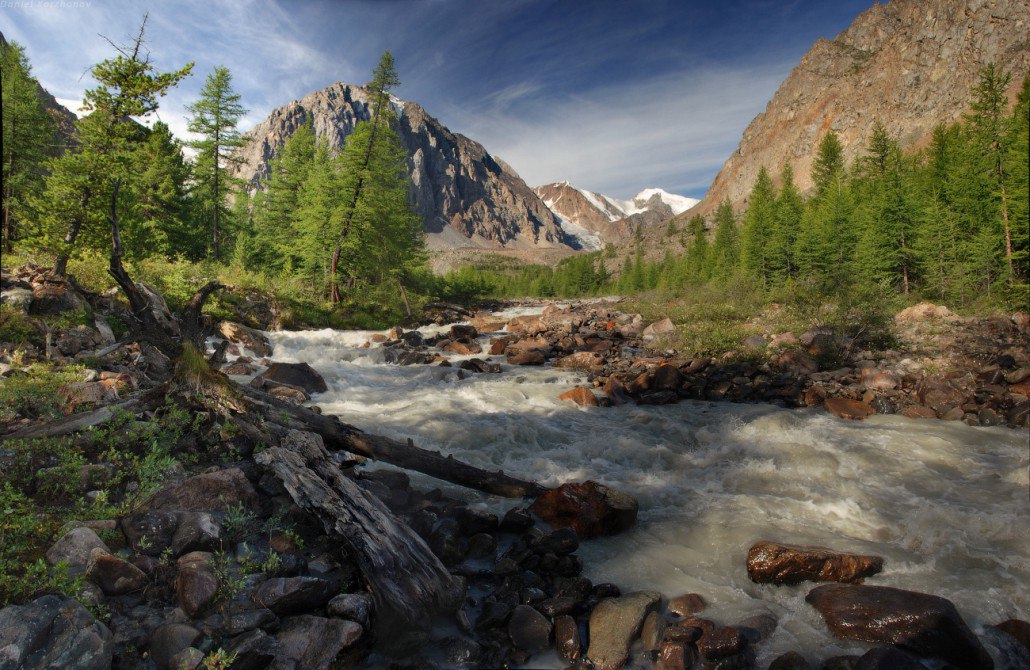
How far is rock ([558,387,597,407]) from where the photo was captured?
13336mm

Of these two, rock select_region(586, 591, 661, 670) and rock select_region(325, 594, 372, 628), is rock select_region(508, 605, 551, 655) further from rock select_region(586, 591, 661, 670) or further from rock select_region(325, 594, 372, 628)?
rock select_region(325, 594, 372, 628)

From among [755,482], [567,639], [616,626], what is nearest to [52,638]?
[567,639]

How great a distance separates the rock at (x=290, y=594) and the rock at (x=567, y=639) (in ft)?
7.57

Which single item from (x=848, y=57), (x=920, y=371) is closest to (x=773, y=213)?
(x=920, y=371)

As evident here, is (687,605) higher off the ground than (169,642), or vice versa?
(169,642)

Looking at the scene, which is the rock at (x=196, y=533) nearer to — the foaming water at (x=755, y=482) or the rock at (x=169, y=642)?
the rock at (x=169, y=642)

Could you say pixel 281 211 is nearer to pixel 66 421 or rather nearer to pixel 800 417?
pixel 66 421

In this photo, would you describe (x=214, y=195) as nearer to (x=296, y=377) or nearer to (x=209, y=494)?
(x=296, y=377)

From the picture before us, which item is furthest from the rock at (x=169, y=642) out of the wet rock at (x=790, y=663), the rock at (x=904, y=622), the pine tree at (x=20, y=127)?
the pine tree at (x=20, y=127)

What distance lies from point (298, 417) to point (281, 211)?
1313 inches

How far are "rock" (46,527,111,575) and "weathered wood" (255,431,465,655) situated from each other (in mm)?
1441

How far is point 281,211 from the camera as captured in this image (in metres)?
34.9

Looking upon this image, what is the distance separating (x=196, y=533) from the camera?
4.30 meters

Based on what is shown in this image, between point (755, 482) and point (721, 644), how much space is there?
4.50 m
